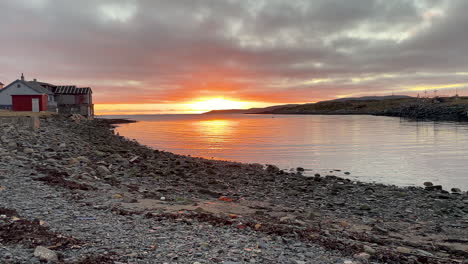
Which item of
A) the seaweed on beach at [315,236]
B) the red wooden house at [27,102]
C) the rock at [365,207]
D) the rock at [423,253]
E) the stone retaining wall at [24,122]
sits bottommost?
the rock at [365,207]

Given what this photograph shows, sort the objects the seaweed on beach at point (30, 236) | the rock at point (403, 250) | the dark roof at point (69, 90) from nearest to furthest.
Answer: the seaweed on beach at point (30, 236)
the rock at point (403, 250)
the dark roof at point (69, 90)

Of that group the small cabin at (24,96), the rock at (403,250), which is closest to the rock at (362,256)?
the rock at (403,250)

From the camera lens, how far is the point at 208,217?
8688 mm

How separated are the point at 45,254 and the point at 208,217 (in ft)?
13.4

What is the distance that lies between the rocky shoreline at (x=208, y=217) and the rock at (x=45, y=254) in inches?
0.9

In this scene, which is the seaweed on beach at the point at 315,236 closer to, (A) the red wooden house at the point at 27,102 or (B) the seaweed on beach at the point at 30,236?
(B) the seaweed on beach at the point at 30,236

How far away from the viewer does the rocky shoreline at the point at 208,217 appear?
627cm

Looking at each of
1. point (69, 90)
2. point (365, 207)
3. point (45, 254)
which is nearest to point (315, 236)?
point (45, 254)

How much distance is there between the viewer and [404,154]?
2962 cm

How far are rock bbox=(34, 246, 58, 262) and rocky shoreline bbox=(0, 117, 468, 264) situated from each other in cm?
2

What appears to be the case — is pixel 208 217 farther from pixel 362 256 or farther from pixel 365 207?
pixel 365 207

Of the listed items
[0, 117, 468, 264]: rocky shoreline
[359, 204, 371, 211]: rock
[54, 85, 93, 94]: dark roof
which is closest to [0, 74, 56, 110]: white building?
[54, 85, 93, 94]: dark roof

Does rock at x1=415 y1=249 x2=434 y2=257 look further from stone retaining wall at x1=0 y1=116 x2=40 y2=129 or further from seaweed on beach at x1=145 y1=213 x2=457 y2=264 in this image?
stone retaining wall at x1=0 y1=116 x2=40 y2=129

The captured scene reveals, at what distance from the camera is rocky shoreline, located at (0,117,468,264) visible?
6266 millimetres
